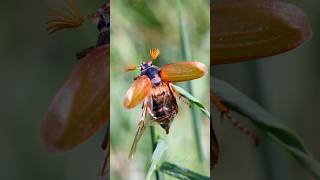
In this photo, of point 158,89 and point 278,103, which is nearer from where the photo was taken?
point 158,89

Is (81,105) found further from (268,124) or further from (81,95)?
(268,124)

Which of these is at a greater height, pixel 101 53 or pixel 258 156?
pixel 101 53

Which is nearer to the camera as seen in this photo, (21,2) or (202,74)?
(202,74)

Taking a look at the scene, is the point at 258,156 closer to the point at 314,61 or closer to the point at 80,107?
the point at 314,61

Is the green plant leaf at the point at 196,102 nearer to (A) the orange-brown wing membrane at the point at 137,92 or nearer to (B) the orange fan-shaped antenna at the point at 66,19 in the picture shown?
(A) the orange-brown wing membrane at the point at 137,92

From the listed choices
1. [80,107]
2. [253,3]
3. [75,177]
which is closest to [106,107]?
[80,107]

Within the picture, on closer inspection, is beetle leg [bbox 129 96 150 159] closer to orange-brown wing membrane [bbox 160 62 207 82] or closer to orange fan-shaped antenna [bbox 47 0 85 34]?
orange-brown wing membrane [bbox 160 62 207 82]

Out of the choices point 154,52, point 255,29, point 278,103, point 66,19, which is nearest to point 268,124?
point 278,103
